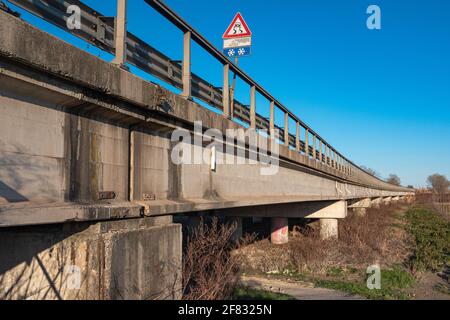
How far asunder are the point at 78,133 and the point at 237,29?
26.7 feet

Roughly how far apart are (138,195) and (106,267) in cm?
123

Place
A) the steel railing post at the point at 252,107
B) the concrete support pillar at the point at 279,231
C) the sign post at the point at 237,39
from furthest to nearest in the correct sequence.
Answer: the concrete support pillar at the point at 279,231, the sign post at the point at 237,39, the steel railing post at the point at 252,107

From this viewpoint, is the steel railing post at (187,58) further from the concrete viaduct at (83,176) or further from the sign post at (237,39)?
the sign post at (237,39)

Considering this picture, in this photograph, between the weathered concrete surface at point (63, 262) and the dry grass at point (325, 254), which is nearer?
the weathered concrete surface at point (63, 262)

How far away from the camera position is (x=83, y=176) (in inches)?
182

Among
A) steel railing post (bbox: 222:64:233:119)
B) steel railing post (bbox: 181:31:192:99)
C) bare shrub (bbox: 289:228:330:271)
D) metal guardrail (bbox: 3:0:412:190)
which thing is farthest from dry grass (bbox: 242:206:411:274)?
steel railing post (bbox: 181:31:192:99)

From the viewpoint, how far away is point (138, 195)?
5.61m

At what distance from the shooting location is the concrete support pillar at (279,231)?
22438 mm

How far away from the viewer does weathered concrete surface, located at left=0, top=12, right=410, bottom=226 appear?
3734mm

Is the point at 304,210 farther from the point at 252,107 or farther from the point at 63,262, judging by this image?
the point at 63,262

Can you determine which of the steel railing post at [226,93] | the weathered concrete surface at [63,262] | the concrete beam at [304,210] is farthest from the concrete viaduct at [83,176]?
the concrete beam at [304,210]

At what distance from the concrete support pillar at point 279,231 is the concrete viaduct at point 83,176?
53.7 ft

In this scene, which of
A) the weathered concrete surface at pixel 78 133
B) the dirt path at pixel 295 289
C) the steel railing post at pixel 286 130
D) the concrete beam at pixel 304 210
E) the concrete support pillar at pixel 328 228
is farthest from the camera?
the concrete support pillar at pixel 328 228
